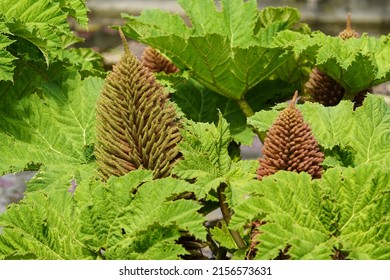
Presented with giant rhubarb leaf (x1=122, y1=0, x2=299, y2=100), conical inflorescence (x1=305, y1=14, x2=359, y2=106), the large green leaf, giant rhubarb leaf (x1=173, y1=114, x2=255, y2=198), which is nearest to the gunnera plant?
conical inflorescence (x1=305, y1=14, x2=359, y2=106)

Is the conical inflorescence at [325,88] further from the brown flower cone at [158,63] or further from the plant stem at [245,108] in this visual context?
the brown flower cone at [158,63]

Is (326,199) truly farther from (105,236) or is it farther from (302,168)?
(105,236)

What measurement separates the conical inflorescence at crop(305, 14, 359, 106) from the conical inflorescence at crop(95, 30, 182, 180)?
2.23 feet

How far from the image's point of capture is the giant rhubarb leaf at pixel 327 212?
158cm

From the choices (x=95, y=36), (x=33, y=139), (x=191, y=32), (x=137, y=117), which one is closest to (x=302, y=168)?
(x=137, y=117)

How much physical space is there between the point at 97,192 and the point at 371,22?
7356 millimetres

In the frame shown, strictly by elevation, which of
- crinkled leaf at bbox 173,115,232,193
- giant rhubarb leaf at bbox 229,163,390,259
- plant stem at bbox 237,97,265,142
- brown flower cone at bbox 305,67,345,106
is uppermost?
brown flower cone at bbox 305,67,345,106

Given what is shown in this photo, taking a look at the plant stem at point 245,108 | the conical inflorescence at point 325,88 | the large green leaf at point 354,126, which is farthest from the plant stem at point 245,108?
the large green leaf at point 354,126

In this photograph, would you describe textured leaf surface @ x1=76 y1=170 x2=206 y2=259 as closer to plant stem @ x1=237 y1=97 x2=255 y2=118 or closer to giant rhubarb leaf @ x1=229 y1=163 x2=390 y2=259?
giant rhubarb leaf @ x1=229 y1=163 x2=390 y2=259

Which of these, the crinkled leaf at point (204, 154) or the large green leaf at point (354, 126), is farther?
the large green leaf at point (354, 126)

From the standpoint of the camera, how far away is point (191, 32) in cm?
260

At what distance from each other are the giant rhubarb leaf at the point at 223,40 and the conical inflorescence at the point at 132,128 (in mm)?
446

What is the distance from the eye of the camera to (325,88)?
7.86 feet

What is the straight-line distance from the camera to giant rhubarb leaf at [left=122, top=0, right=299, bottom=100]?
2.29 meters
